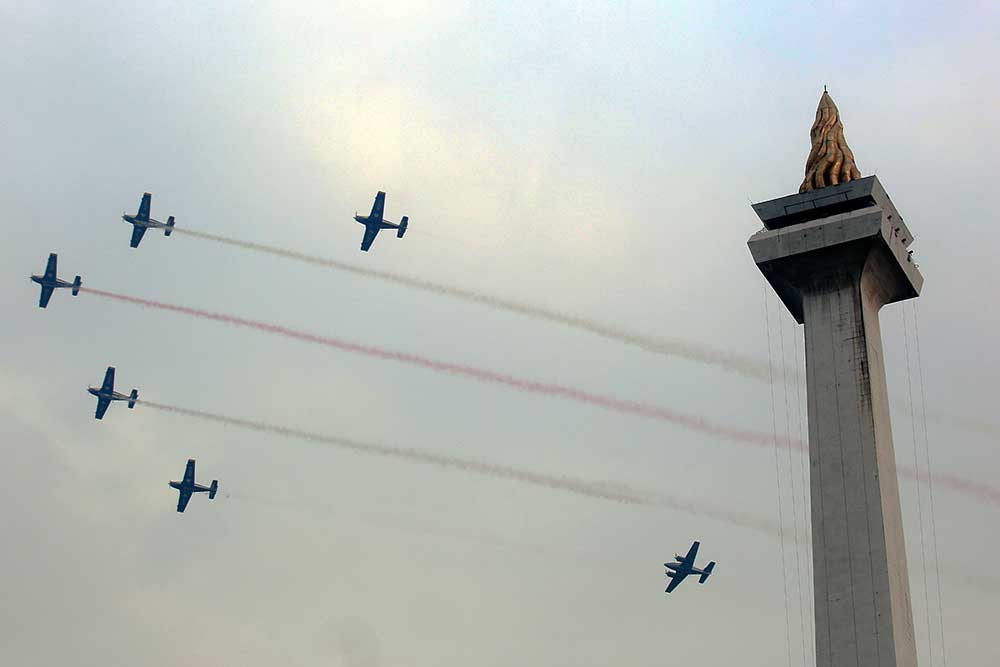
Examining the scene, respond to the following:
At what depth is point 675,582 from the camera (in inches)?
5315

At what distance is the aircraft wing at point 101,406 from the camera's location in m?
141

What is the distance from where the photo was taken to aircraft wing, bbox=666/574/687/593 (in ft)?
440

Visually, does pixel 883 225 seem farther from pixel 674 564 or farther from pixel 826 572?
pixel 674 564

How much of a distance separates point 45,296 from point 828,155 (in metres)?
82.4

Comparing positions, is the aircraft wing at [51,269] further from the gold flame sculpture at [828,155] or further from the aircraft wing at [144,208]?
the gold flame sculpture at [828,155]

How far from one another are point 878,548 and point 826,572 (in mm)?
3677

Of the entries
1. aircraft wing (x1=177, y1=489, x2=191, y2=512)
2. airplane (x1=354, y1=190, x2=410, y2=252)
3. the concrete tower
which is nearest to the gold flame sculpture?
the concrete tower

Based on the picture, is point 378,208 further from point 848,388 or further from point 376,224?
point 848,388

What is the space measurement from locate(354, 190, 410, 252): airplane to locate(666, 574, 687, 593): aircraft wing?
43.3m

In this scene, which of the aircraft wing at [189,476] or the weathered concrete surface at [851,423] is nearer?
the weathered concrete surface at [851,423]

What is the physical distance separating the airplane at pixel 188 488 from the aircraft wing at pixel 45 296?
22794 millimetres

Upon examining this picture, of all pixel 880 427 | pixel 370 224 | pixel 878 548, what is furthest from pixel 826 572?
pixel 370 224

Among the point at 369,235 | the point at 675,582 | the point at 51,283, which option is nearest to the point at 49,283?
the point at 51,283

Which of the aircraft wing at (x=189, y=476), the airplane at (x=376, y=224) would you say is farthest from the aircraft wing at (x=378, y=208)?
the aircraft wing at (x=189, y=476)
